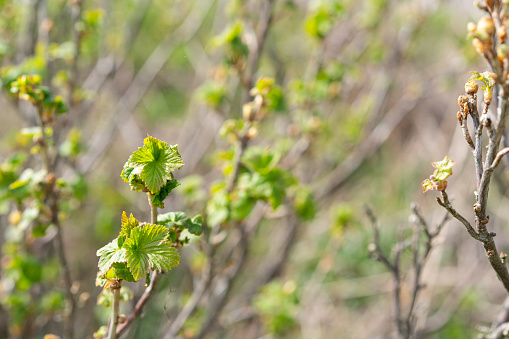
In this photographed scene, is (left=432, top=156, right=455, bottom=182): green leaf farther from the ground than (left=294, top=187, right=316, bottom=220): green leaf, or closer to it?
closer to it

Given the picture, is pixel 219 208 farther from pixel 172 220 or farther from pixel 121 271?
pixel 121 271

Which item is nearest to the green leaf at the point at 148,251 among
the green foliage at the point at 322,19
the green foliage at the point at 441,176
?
the green foliage at the point at 441,176

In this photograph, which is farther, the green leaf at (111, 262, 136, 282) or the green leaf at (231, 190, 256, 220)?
the green leaf at (231, 190, 256, 220)

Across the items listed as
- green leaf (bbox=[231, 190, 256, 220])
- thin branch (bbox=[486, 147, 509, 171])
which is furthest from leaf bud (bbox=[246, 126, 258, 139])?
thin branch (bbox=[486, 147, 509, 171])

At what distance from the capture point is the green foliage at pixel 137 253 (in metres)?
1.06

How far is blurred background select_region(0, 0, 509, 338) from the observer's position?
7.86ft

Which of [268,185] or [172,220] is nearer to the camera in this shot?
[172,220]

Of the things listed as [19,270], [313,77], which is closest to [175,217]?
[19,270]

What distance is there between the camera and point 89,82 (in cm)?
339

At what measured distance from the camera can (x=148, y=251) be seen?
1.08m

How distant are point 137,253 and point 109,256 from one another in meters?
0.07

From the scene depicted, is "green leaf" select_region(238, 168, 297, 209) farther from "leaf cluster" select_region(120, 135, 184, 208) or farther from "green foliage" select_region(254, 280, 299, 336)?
"green foliage" select_region(254, 280, 299, 336)

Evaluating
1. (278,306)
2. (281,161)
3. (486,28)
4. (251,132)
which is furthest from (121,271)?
(281,161)

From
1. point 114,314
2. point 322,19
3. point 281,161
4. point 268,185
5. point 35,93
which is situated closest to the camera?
point 114,314
